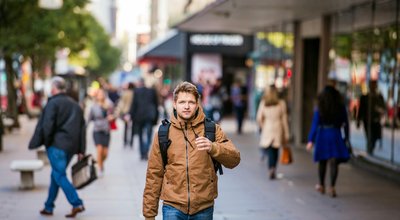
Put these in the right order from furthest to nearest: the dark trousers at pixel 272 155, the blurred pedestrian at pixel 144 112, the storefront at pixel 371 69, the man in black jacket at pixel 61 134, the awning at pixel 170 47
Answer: the awning at pixel 170 47 → the blurred pedestrian at pixel 144 112 → the storefront at pixel 371 69 → the dark trousers at pixel 272 155 → the man in black jacket at pixel 61 134

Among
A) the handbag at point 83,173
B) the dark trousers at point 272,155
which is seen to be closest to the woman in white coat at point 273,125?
the dark trousers at point 272,155

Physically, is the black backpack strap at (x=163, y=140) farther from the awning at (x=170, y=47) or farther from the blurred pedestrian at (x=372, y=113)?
the awning at (x=170, y=47)

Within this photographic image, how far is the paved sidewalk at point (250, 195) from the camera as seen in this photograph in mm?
10883

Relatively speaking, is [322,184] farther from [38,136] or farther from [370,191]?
[38,136]

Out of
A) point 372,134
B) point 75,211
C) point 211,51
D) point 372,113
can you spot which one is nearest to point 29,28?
point 211,51

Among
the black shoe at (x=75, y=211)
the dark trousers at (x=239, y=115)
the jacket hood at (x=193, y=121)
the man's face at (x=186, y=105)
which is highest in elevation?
the man's face at (x=186, y=105)

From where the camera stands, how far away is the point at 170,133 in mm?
6039

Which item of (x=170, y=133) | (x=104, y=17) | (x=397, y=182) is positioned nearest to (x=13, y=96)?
(x=397, y=182)

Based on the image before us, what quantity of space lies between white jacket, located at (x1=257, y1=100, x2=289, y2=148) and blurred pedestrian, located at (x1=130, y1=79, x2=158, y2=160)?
3.88 m

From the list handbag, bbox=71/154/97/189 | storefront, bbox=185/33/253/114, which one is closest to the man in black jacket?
handbag, bbox=71/154/97/189

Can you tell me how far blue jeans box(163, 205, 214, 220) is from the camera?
597cm

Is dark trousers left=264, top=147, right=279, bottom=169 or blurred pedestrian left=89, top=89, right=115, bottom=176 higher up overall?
blurred pedestrian left=89, top=89, right=115, bottom=176

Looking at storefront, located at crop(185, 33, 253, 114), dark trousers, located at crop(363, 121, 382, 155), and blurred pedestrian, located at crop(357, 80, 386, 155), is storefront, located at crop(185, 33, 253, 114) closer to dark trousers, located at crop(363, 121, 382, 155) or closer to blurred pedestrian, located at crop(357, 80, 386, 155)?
blurred pedestrian, located at crop(357, 80, 386, 155)

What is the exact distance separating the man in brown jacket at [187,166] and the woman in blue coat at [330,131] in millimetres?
6399
